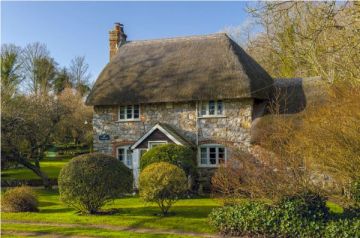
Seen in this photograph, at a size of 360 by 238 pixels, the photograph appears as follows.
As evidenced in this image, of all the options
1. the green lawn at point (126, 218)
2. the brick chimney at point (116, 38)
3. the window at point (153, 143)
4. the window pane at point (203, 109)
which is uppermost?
the brick chimney at point (116, 38)

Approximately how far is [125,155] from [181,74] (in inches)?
209

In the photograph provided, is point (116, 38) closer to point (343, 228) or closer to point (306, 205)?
point (306, 205)

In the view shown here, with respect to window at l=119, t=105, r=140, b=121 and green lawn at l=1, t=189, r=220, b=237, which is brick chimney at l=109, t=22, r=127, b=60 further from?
green lawn at l=1, t=189, r=220, b=237

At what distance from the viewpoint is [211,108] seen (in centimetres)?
2048

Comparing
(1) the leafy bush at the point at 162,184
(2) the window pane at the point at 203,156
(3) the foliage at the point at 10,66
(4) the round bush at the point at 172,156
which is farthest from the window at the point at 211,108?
(3) the foliage at the point at 10,66

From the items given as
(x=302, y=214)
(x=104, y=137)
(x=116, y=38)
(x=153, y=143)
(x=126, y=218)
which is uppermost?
(x=116, y=38)

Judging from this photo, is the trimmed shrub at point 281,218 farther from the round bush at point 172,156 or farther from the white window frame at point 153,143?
the white window frame at point 153,143

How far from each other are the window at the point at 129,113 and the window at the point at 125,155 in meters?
1.61

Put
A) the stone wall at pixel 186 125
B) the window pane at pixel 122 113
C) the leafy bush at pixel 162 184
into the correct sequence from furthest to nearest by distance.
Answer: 1. the window pane at pixel 122 113
2. the stone wall at pixel 186 125
3. the leafy bush at pixel 162 184

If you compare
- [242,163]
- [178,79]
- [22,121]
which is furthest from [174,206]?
[22,121]

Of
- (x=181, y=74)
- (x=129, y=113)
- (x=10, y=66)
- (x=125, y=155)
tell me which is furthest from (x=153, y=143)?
(x=10, y=66)

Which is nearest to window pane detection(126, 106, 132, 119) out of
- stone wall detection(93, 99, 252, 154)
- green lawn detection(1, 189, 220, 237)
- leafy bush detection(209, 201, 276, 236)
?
stone wall detection(93, 99, 252, 154)

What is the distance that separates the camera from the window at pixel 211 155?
796 inches

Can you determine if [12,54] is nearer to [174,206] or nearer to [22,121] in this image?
[22,121]
